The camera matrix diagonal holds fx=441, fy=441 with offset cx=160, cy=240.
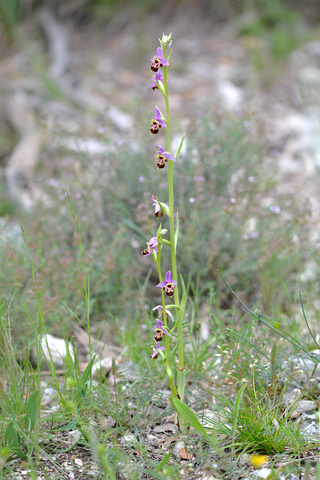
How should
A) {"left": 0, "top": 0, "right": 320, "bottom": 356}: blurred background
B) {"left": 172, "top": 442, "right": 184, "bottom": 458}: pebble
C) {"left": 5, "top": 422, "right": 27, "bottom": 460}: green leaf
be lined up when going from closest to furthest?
1. {"left": 5, "top": 422, "right": 27, "bottom": 460}: green leaf
2. {"left": 172, "top": 442, "right": 184, "bottom": 458}: pebble
3. {"left": 0, "top": 0, "right": 320, "bottom": 356}: blurred background

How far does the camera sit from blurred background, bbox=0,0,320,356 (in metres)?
2.89

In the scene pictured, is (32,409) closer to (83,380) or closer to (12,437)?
(12,437)

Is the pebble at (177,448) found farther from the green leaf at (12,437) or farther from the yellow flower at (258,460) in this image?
the green leaf at (12,437)

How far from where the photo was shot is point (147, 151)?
3.53 m

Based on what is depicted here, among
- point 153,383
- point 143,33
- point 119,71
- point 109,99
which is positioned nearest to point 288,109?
point 109,99


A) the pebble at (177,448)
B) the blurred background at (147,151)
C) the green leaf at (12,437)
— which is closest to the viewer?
the green leaf at (12,437)

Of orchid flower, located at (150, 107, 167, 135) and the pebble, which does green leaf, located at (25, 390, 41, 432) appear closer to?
the pebble

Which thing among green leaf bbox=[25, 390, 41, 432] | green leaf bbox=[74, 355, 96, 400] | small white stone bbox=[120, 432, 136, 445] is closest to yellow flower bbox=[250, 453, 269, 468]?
small white stone bbox=[120, 432, 136, 445]

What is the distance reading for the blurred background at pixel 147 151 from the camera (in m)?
2.89

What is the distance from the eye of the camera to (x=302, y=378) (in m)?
1.95

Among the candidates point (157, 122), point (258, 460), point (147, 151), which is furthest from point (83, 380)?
point (147, 151)

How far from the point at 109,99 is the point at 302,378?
5376 millimetres

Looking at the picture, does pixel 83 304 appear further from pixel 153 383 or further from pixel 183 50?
pixel 183 50

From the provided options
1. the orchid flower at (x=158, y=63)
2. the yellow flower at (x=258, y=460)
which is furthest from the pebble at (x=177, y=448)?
the orchid flower at (x=158, y=63)
